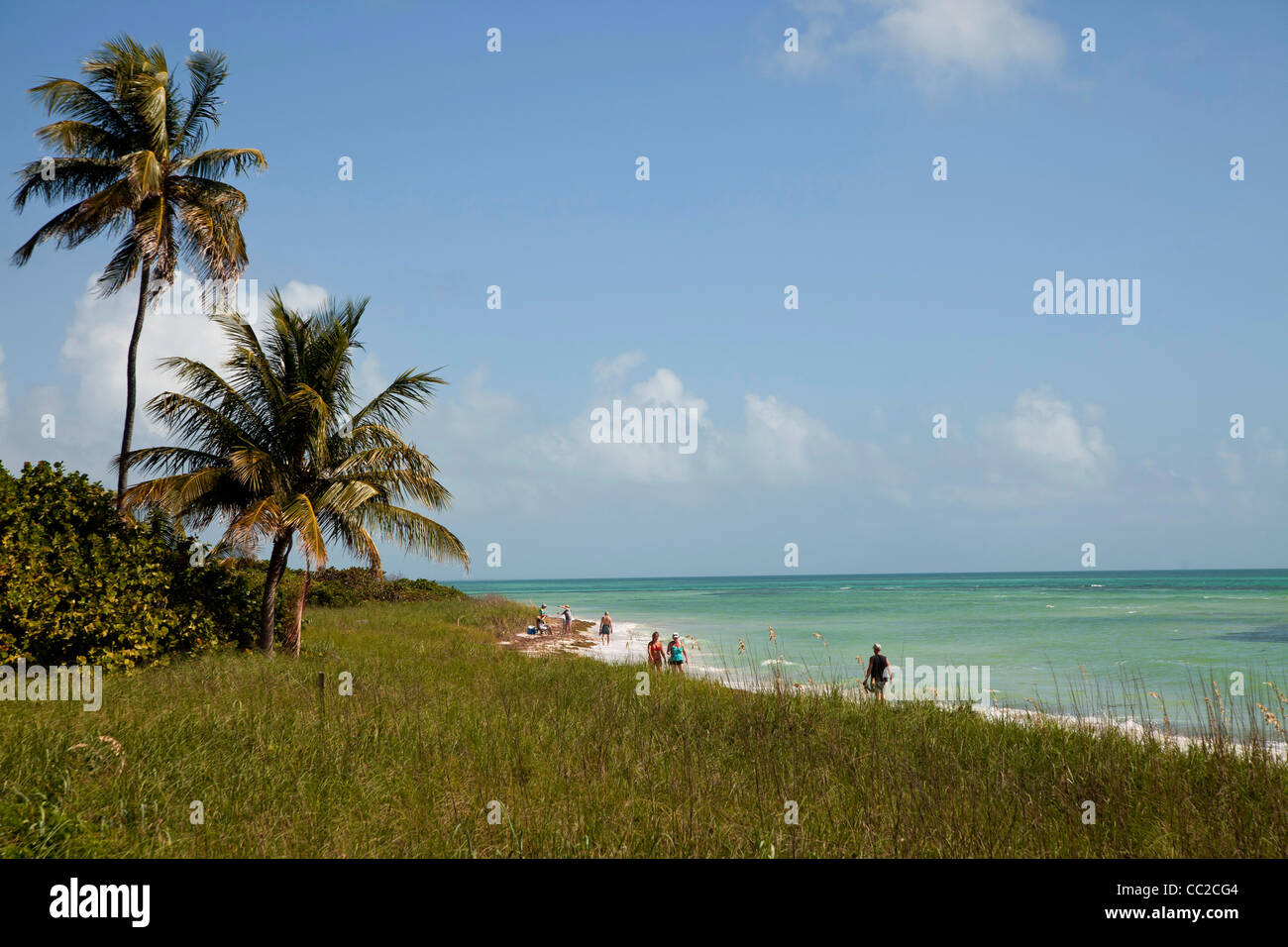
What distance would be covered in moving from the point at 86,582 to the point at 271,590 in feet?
14.0

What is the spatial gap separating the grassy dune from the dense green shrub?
1.54 metres

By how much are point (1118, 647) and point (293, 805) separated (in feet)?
101

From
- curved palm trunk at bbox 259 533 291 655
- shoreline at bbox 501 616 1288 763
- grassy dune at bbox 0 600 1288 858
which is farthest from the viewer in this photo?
curved palm trunk at bbox 259 533 291 655

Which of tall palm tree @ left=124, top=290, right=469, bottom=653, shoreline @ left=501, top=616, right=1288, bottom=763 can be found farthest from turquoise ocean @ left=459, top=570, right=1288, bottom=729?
tall palm tree @ left=124, top=290, right=469, bottom=653

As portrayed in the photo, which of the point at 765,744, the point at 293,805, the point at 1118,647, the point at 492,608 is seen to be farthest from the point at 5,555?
the point at 1118,647

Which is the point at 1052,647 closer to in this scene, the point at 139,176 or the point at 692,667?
the point at 692,667

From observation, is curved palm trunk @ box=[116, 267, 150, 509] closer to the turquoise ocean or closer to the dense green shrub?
the dense green shrub

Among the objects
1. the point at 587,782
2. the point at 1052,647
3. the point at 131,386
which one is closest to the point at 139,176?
the point at 131,386

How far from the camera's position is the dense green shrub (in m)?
10.4

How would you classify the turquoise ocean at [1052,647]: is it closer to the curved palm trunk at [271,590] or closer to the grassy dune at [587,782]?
the grassy dune at [587,782]

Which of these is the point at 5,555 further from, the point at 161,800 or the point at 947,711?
the point at 947,711

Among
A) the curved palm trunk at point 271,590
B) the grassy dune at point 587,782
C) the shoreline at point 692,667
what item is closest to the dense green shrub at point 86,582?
the curved palm trunk at point 271,590

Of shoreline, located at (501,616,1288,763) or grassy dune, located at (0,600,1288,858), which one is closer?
grassy dune, located at (0,600,1288,858)

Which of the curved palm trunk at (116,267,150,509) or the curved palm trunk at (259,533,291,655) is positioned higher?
the curved palm trunk at (116,267,150,509)
